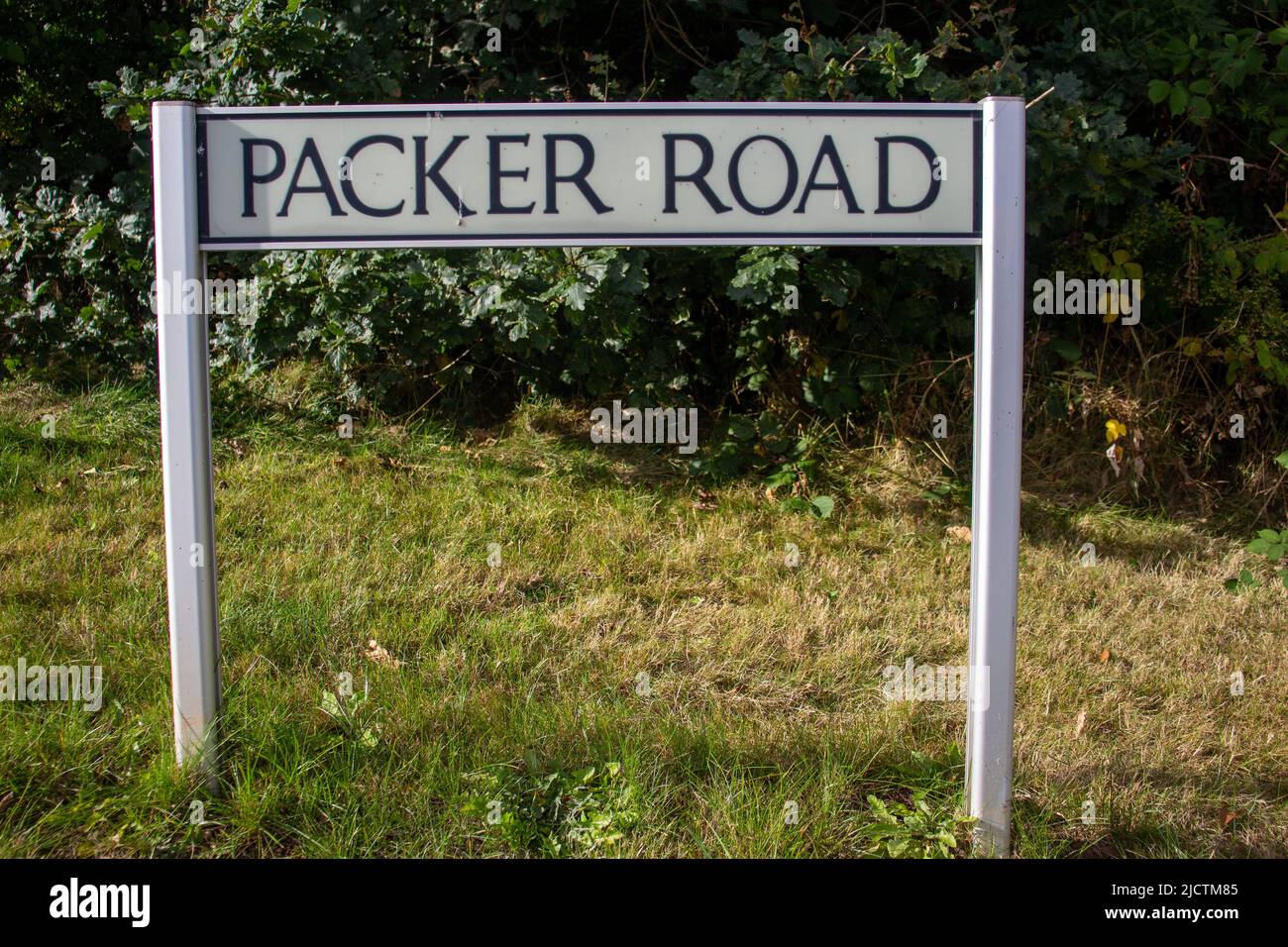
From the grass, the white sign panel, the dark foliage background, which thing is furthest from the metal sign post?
the dark foliage background

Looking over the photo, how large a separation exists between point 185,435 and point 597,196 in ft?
3.49

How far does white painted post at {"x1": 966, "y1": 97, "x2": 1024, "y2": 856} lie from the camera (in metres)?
2.44

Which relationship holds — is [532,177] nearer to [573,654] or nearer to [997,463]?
[997,463]

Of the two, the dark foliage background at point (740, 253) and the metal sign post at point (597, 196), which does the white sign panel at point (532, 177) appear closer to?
the metal sign post at point (597, 196)

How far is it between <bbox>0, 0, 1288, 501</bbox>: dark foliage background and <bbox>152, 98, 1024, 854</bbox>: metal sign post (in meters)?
1.52

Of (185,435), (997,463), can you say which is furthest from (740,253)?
(185,435)

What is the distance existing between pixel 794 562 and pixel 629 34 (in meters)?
2.76

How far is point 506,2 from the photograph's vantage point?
185 inches

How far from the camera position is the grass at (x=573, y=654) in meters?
2.61

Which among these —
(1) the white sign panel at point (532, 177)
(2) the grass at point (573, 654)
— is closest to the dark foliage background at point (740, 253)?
(2) the grass at point (573, 654)

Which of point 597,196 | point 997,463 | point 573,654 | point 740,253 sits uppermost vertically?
point 740,253

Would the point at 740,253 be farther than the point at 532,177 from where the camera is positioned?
Yes

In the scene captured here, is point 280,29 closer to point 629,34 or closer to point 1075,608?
point 629,34

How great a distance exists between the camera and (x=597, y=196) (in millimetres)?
2529
